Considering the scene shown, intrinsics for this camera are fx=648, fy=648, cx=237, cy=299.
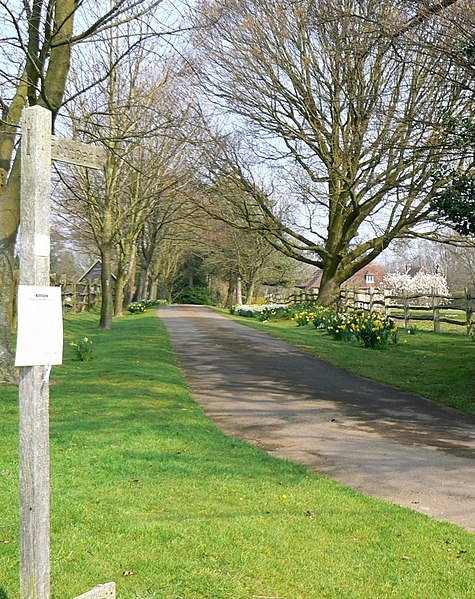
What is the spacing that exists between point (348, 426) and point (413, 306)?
18.9 metres

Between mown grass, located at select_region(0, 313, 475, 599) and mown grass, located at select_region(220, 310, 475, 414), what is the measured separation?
5206mm

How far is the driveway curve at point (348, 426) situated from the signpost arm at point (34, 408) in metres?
3.27

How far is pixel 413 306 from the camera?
2655 centimetres

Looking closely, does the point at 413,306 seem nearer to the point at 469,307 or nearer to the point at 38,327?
the point at 469,307

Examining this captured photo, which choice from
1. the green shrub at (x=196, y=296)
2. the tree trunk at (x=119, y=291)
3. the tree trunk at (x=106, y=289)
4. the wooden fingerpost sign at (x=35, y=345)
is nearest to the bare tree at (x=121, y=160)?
the tree trunk at (x=106, y=289)

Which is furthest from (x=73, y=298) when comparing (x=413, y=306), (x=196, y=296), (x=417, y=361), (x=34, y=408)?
(x=34, y=408)

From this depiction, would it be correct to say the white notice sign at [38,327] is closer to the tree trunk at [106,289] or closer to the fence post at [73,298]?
the tree trunk at [106,289]

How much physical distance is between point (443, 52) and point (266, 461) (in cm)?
635

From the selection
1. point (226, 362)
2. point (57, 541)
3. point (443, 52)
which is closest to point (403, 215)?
point (226, 362)

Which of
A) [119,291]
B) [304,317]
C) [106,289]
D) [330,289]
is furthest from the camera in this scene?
[119,291]

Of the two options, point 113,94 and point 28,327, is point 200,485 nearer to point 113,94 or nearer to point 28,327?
point 28,327

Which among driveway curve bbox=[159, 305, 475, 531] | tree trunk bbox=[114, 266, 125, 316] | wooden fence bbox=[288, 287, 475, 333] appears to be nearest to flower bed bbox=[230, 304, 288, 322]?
wooden fence bbox=[288, 287, 475, 333]

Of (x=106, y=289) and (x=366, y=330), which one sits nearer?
(x=366, y=330)

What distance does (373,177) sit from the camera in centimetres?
2311
